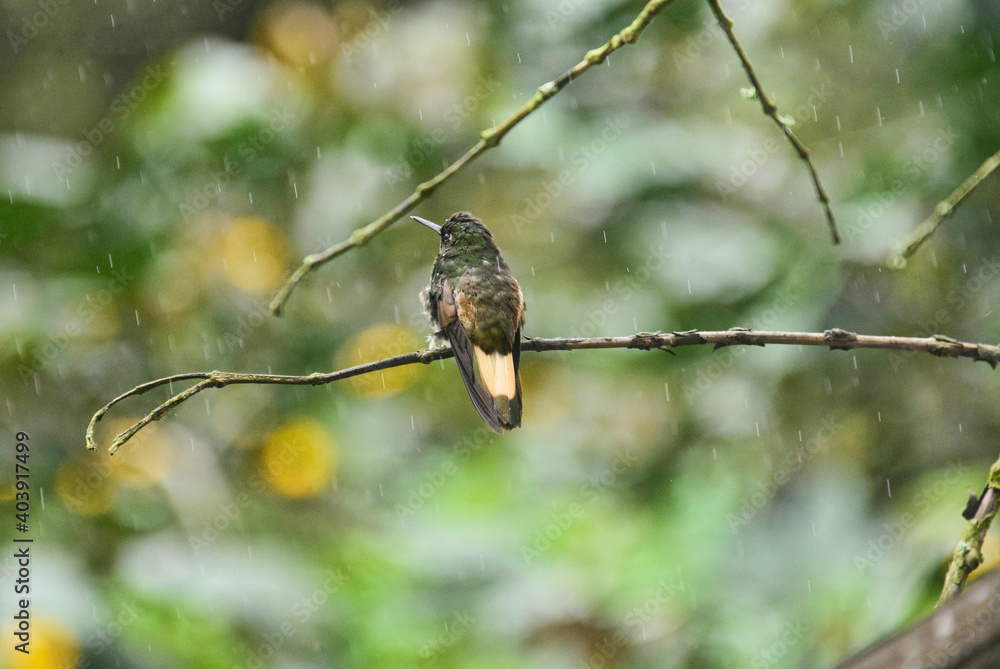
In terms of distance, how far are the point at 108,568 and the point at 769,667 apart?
1.53m

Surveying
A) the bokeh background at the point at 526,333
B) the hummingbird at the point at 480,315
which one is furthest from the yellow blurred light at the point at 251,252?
the hummingbird at the point at 480,315

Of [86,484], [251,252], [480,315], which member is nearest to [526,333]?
[251,252]

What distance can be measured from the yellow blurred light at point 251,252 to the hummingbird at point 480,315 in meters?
1.73

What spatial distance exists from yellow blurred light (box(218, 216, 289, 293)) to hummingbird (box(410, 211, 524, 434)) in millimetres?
1732

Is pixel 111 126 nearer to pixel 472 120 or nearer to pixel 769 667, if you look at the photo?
pixel 472 120

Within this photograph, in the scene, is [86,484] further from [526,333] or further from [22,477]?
[526,333]

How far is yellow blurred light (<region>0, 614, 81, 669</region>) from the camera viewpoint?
5.54ft

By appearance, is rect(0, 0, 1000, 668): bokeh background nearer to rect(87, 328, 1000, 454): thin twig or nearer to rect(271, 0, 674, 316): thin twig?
rect(87, 328, 1000, 454): thin twig

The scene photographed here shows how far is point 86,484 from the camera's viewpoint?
2.18 metres

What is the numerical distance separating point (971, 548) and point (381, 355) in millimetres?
2282

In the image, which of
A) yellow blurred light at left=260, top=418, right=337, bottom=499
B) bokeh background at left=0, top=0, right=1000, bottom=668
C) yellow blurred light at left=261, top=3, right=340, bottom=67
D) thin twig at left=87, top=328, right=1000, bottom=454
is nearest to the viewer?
thin twig at left=87, top=328, right=1000, bottom=454

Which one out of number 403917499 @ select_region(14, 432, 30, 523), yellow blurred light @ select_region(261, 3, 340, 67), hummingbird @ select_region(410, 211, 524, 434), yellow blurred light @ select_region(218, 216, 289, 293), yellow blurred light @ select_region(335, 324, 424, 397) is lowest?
hummingbird @ select_region(410, 211, 524, 434)

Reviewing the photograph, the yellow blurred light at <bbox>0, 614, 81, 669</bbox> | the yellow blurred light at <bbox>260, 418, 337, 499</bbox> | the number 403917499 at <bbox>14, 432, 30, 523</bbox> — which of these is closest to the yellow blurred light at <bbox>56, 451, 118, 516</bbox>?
the number 403917499 at <bbox>14, 432, 30, 523</bbox>

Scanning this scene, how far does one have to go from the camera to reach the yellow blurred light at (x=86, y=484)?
215cm
